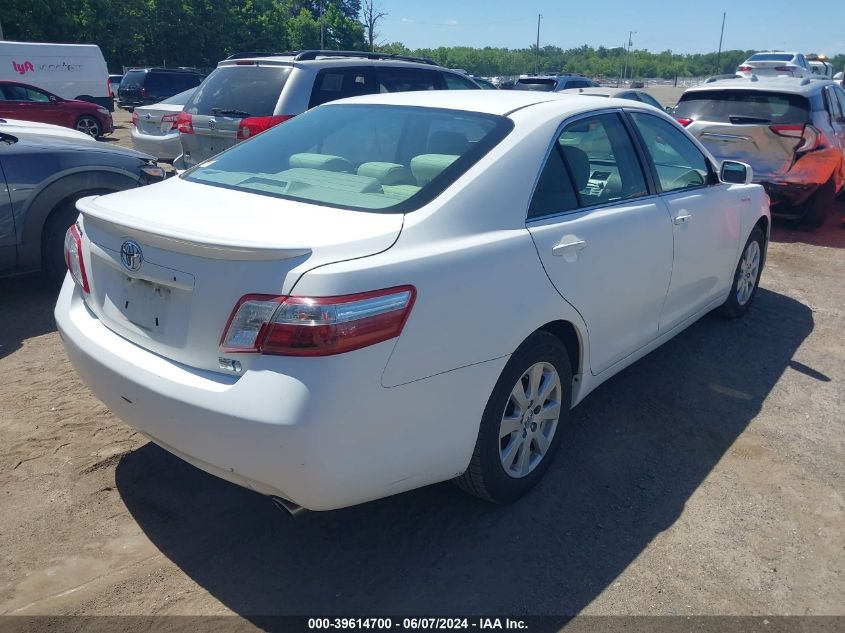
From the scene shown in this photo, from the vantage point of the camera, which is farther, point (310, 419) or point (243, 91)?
point (243, 91)

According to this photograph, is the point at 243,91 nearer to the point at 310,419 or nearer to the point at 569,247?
the point at 569,247

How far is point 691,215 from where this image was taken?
425cm

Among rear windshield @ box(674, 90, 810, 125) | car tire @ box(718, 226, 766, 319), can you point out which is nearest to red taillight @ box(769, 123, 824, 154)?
rear windshield @ box(674, 90, 810, 125)

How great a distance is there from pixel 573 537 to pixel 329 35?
59.7m

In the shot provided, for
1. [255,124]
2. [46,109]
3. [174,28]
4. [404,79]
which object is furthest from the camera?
[174,28]

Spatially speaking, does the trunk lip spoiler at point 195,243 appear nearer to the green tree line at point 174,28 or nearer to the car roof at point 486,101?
the car roof at point 486,101

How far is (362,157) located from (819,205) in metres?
7.44

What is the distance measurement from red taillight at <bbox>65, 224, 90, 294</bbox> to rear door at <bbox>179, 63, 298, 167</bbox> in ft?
13.5

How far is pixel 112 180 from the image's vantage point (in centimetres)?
584

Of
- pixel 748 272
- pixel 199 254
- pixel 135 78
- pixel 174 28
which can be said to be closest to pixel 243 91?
pixel 748 272

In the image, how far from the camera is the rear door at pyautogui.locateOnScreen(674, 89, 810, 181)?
8.28m

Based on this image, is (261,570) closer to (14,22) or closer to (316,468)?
(316,468)

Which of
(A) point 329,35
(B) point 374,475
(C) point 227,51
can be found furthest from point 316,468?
(A) point 329,35

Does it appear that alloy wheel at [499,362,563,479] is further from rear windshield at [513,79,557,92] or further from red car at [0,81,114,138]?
red car at [0,81,114,138]
